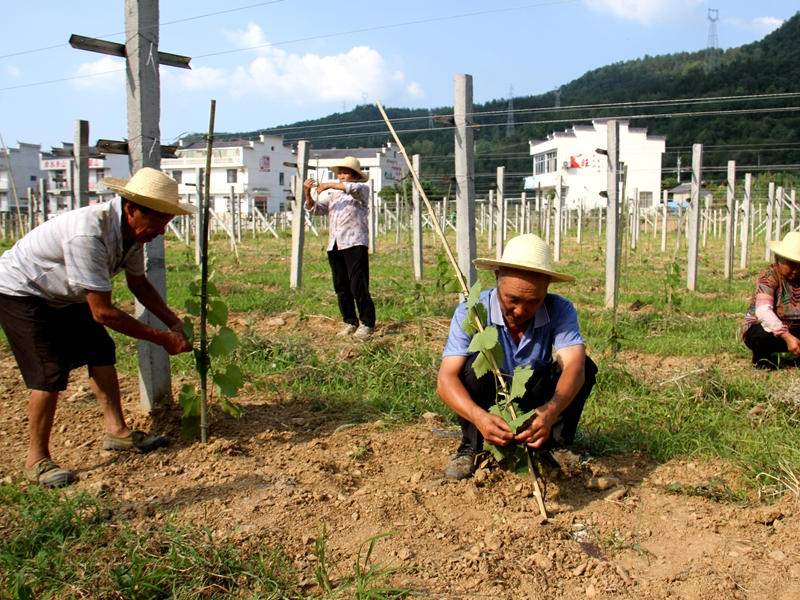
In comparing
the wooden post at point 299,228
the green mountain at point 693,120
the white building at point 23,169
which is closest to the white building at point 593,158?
the green mountain at point 693,120

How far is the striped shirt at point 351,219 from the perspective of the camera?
5742 mm

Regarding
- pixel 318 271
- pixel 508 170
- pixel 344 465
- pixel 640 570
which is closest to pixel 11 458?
pixel 344 465

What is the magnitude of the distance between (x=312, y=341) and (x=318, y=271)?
217 inches

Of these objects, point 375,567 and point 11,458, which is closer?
point 375,567

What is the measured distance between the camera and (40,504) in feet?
8.68

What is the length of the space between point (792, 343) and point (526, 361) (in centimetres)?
240

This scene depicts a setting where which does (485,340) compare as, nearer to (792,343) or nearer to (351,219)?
(792,343)

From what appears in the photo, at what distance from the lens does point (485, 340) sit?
258cm

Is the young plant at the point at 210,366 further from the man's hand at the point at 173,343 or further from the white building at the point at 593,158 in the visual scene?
the white building at the point at 593,158

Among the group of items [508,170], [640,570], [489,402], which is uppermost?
[508,170]

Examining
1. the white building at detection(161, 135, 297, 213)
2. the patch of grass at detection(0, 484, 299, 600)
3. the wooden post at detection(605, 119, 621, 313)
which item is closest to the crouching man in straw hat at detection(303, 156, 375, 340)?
the wooden post at detection(605, 119, 621, 313)

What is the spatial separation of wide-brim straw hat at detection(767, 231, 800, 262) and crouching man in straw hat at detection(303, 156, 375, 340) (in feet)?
10.2

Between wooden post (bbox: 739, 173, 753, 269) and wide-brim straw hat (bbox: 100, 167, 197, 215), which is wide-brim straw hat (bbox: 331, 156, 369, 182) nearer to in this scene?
wide-brim straw hat (bbox: 100, 167, 197, 215)

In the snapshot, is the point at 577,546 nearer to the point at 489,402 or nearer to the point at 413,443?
the point at 489,402
